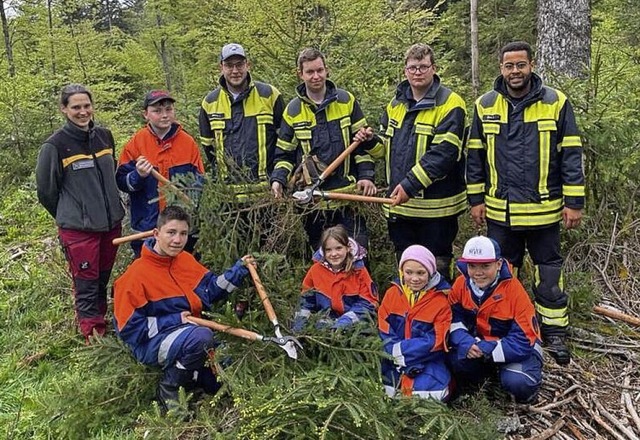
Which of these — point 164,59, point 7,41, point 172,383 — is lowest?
point 172,383

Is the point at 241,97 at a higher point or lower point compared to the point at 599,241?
higher

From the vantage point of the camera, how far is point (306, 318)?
160 inches

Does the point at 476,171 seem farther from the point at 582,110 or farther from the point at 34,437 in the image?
the point at 34,437

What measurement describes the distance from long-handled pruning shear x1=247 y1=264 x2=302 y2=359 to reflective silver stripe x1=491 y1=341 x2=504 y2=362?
4.24ft

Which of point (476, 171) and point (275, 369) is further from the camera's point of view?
point (476, 171)

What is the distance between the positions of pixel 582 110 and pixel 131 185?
4240mm

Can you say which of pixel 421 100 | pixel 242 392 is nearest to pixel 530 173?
pixel 421 100

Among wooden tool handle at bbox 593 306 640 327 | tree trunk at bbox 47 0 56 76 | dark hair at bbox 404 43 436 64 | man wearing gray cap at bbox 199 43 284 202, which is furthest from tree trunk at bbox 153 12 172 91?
wooden tool handle at bbox 593 306 640 327

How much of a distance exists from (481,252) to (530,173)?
0.86 metres

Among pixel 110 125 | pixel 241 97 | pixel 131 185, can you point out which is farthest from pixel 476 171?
pixel 110 125

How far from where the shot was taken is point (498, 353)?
3770 mm

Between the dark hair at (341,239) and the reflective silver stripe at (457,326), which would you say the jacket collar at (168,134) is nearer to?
the dark hair at (341,239)

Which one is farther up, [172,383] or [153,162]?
[153,162]

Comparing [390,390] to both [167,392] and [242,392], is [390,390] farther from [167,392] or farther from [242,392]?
[167,392]
